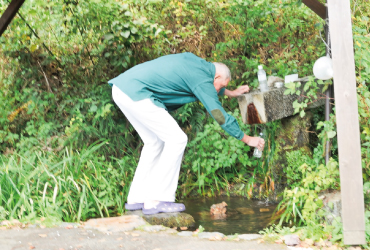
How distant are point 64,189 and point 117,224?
0.94 m

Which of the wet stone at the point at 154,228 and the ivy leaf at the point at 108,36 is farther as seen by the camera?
the ivy leaf at the point at 108,36

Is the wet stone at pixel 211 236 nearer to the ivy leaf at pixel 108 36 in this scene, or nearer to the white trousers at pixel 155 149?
the white trousers at pixel 155 149

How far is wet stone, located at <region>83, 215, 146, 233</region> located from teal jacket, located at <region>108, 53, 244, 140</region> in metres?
1.16

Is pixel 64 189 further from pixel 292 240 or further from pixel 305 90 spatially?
pixel 305 90

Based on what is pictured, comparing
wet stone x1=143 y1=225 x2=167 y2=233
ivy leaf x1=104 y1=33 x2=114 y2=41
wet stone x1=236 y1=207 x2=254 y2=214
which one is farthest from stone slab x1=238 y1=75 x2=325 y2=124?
ivy leaf x1=104 y1=33 x2=114 y2=41

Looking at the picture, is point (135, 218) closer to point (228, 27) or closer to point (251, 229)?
point (251, 229)

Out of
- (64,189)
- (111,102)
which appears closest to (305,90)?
(64,189)

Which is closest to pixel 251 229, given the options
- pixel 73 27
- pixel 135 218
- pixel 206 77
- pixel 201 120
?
pixel 135 218

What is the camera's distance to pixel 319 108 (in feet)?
17.2

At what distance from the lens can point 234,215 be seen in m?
4.74

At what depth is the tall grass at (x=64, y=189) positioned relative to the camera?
14.0ft

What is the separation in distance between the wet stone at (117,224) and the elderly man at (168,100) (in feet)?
0.83

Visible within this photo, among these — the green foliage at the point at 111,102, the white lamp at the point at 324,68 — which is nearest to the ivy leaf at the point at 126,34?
the green foliage at the point at 111,102

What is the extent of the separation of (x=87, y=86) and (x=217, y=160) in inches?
94.0
